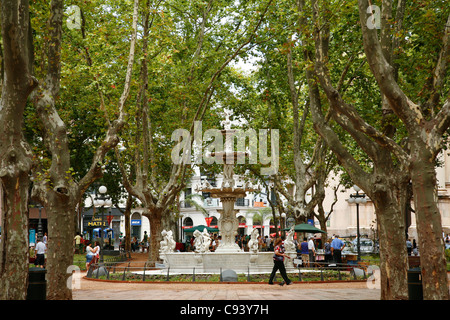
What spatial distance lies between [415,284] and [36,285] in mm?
6938

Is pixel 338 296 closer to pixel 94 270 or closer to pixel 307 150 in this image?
pixel 94 270

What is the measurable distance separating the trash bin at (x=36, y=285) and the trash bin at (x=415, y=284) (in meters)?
6.76

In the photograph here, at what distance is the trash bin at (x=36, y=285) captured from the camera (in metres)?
9.82

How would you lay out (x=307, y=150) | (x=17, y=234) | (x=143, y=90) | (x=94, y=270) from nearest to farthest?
(x=17, y=234)
(x=94, y=270)
(x=143, y=90)
(x=307, y=150)

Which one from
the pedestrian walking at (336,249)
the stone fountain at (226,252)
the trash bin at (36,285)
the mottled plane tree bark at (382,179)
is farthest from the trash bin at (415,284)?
the pedestrian walking at (336,249)

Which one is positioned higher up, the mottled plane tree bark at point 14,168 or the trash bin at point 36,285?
the mottled plane tree bark at point 14,168

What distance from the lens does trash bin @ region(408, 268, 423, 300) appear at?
393 inches

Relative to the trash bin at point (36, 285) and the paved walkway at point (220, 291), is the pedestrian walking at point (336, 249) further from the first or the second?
the trash bin at point (36, 285)

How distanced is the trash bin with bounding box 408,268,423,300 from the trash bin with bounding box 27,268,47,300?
6765 mm

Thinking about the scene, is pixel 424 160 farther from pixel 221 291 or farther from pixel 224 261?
pixel 224 261

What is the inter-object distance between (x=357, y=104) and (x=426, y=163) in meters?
16.1

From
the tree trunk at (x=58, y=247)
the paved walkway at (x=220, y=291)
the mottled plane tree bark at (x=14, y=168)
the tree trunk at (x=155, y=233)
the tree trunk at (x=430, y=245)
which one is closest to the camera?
the mottled plane tree bark at (x=14, y=168)
